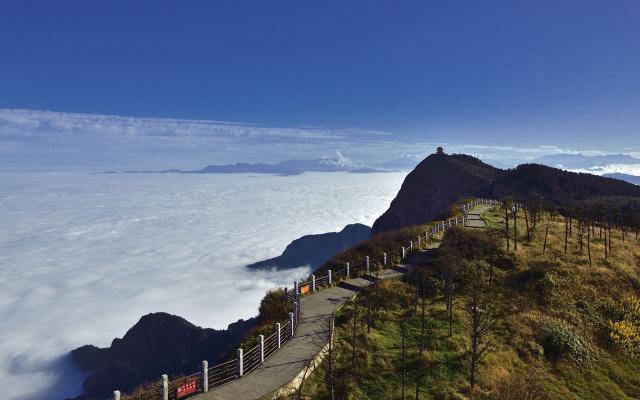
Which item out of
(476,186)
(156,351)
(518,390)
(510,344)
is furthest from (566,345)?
(476,186)

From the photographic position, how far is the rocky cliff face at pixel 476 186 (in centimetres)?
13350

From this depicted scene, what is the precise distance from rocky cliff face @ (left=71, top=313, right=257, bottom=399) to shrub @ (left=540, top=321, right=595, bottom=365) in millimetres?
83008

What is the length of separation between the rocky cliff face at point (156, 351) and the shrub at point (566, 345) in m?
83.0

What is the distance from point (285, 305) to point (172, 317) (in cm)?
10014

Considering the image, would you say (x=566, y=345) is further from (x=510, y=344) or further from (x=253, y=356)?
(x=253, y=356)

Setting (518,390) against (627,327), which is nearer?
(518,390)

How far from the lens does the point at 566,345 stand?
18.6m

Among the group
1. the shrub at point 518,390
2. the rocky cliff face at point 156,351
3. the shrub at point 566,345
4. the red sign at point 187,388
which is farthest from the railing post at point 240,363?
the rocky cliff face at point 156,351

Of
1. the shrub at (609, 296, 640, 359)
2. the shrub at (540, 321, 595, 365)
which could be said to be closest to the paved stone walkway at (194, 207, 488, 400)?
the shrub at (540, 321, 595, 365)

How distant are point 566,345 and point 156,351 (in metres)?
111

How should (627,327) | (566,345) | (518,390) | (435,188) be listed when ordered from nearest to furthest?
(518,390) → (566,345) → (627,327) → (435,188)

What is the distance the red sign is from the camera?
41.3ft

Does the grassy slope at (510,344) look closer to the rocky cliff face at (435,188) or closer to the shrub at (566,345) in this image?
the shrub at (566,345)

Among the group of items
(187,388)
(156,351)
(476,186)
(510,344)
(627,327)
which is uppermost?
(476,186)
